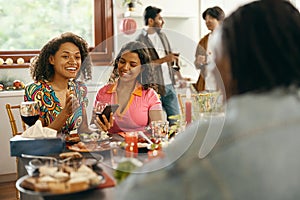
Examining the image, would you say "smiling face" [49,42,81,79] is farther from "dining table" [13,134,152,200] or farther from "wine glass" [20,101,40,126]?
"dining table" [13,134,152,200]

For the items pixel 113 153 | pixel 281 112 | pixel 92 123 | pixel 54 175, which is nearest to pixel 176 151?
pixel 281 112

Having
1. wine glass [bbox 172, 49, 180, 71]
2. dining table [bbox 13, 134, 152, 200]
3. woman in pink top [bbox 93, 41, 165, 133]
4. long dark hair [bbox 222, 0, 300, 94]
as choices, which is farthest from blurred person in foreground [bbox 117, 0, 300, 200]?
wine glass [bbox 172, 49, 180, 71]

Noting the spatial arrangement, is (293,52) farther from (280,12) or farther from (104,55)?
(104,55)

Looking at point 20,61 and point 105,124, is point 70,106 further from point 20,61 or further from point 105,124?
point 20,61

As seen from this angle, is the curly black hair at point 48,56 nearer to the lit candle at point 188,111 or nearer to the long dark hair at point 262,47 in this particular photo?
the lit candle at point 188,111

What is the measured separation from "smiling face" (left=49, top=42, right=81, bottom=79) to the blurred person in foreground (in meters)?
1.68

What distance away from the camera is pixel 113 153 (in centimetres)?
174

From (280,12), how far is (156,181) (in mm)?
391

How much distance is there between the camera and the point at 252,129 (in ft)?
2.27

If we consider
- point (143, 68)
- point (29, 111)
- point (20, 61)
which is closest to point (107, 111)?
point (29, 111)

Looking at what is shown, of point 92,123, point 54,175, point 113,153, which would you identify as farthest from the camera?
point 92,123

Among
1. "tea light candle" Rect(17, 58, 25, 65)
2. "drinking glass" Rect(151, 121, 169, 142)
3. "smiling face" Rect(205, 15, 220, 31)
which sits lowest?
"drinking glass" Rect(151, 121, 169, 142)

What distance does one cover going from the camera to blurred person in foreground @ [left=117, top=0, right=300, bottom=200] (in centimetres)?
68

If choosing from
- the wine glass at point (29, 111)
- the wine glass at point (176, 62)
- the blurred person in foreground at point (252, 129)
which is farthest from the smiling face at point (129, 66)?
the blurred person in foreground at point (252, 129)
